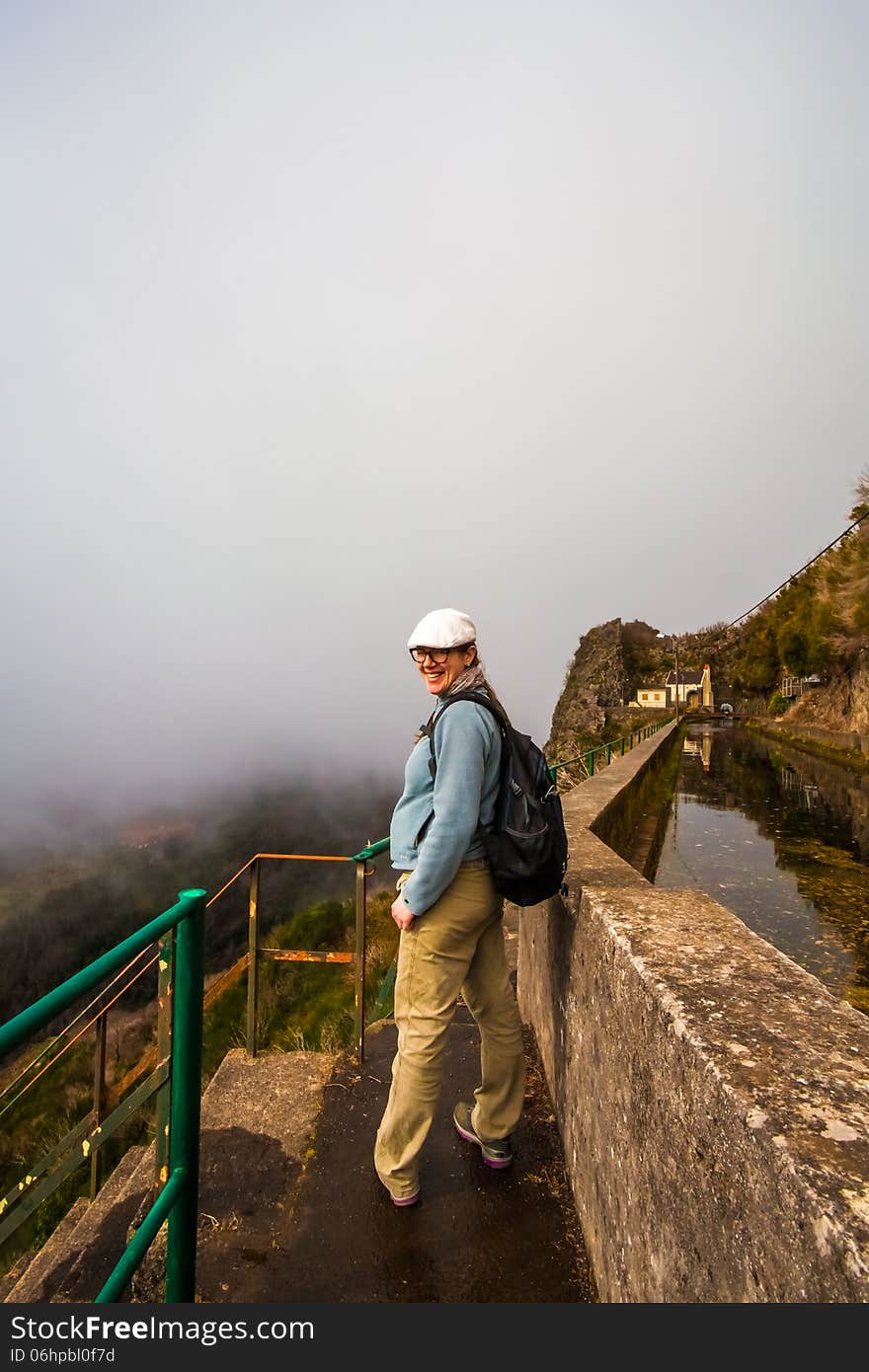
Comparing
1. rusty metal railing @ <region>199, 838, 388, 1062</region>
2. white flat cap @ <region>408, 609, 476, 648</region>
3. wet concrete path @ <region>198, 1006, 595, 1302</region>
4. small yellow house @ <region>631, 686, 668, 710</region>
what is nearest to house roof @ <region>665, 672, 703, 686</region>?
small yellow house @ <region>631, 686, 668, 710</region>

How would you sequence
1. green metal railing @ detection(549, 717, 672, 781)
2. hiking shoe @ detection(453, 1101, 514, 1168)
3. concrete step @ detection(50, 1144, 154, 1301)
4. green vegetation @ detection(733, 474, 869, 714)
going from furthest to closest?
green vegetation @ detection(733, 474, 869, 714) < green metal railing @ detection(549, 717, 672, 781) < hiking shoe @ detection(453, 1101, 514, 1168) < concrete step @ detection(50, 1144, 154, 1301)

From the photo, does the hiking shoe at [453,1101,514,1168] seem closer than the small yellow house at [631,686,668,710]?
Yes

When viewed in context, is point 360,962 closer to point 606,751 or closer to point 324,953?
point 324,953

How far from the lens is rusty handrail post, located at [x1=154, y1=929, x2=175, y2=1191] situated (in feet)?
5.13

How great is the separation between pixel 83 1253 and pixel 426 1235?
1.40 m

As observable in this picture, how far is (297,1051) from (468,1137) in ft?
4.38

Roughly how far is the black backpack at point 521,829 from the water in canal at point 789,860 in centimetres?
359

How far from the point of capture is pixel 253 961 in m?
3.40

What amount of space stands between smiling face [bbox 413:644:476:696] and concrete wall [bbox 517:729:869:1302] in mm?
998

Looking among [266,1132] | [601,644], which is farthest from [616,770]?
[601,644]

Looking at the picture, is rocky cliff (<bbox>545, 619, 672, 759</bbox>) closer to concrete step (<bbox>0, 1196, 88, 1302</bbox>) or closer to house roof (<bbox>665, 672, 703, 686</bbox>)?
house roof (<bbox>665, 672, 703, 686</bbox>)

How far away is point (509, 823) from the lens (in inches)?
85.7

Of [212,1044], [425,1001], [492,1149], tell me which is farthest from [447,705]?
[212,1044]

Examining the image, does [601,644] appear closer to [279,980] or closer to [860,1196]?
[279,980]
